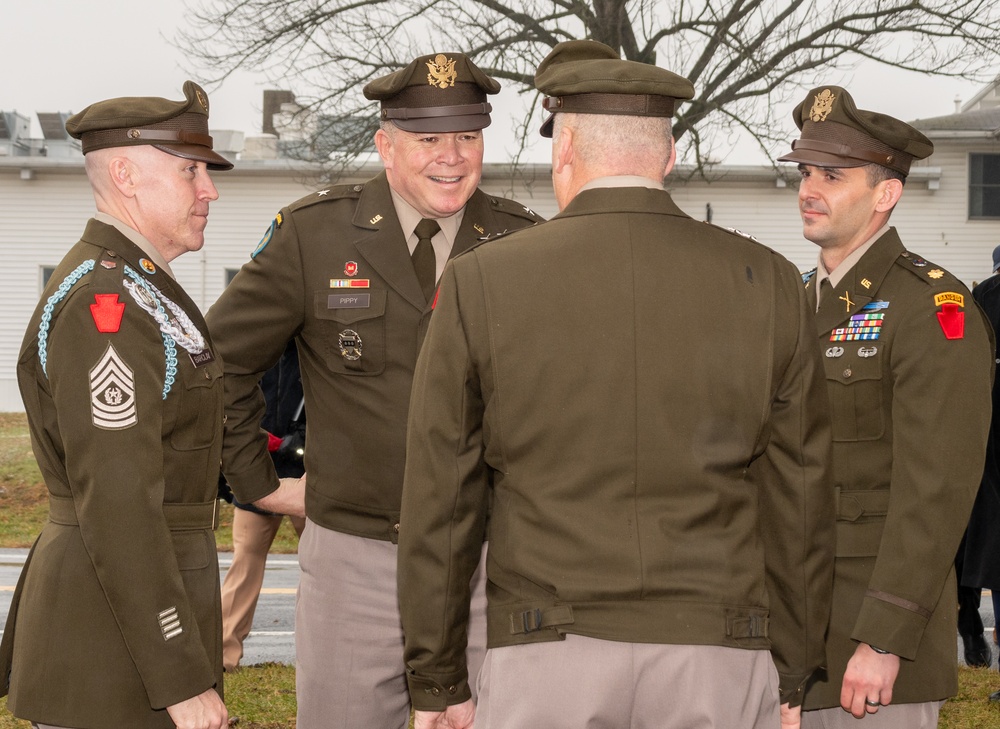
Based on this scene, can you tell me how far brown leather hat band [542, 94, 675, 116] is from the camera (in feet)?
9.22

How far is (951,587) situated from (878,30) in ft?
51.1

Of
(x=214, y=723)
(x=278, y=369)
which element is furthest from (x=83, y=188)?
(x=214, y=723)

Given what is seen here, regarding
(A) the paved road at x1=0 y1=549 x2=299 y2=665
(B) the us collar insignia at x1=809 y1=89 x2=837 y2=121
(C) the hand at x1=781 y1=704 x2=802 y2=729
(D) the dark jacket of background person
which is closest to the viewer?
(C) the hand at x1=781 y1=704 x2=802 y2=729

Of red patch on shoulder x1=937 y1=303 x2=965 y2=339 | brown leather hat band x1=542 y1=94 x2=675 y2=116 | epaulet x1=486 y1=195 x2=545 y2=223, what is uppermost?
brown leather hat band x1=542 y1=94 x2=675 y2=116

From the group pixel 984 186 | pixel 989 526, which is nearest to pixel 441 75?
pixel 989 526

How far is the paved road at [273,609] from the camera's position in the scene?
8156 mm

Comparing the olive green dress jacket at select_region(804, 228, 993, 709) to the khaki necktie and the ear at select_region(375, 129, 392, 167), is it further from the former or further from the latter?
the ear at select_region(375, 129, 392, 167)

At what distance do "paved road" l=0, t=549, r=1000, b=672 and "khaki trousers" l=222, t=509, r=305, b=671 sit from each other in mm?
470

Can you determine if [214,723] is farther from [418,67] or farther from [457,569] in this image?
[418,67]

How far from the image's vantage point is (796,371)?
113 inches

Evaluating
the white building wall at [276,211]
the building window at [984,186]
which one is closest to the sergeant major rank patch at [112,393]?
the white building wall at [276,211]

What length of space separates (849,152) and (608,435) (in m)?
1.88

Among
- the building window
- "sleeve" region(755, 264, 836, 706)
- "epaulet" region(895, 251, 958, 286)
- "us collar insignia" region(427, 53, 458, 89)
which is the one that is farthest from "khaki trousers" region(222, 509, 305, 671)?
the building window

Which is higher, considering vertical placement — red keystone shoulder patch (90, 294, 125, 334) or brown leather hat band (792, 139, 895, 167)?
brown leather hat band (792, 139, 895, 167)
